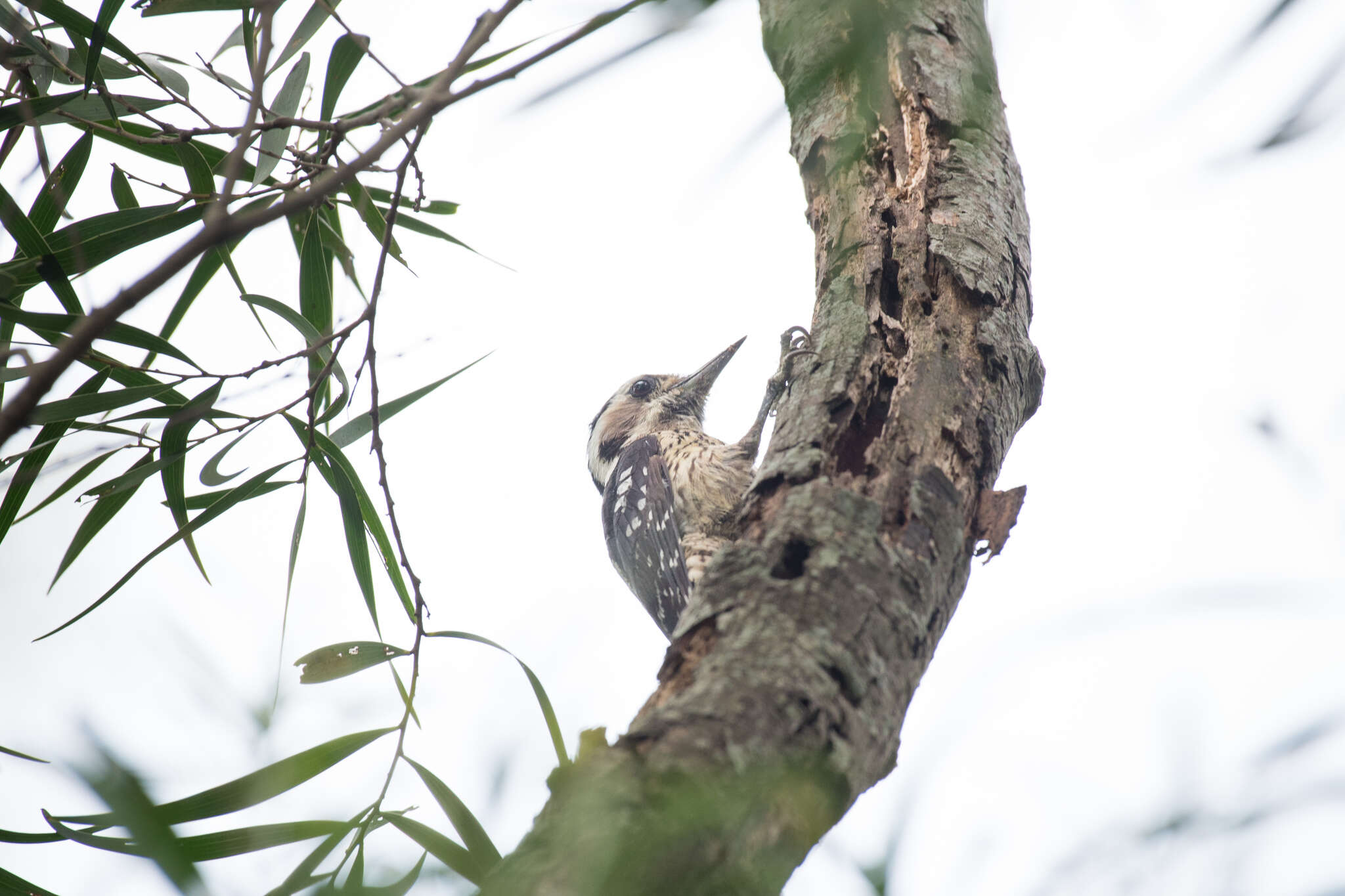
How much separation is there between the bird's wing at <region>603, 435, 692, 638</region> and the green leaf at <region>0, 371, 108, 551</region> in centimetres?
196

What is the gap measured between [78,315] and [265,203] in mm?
425

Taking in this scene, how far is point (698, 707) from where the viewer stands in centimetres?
91

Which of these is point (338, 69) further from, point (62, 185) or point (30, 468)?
point (30, 468)

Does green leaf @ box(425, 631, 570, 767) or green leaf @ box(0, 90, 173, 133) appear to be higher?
green leaf @ box(0, 90, 173, 133)

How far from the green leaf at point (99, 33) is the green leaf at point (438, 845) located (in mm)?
1419

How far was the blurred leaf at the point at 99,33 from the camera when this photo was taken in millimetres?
1633

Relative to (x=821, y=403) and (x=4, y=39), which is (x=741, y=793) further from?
(x=4, y=39)

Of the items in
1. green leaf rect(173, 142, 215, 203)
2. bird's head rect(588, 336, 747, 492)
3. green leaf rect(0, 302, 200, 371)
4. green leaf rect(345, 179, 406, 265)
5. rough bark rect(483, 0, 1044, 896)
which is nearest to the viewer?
rough bark rect(483, 0, 1044, 896)

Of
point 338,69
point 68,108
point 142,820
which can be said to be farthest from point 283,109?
point 142,820

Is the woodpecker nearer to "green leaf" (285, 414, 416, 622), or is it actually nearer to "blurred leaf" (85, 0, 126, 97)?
"green leaf" (285, 414, 416, 622)

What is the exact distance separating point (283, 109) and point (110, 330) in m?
0.57

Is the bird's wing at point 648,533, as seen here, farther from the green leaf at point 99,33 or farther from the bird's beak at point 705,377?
the green leaf at point 99,33

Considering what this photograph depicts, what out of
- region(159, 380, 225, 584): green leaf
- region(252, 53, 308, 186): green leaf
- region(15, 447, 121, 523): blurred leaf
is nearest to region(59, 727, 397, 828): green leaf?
region(159, 380, 225, 584): green leaf

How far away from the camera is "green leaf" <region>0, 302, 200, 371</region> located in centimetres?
179
